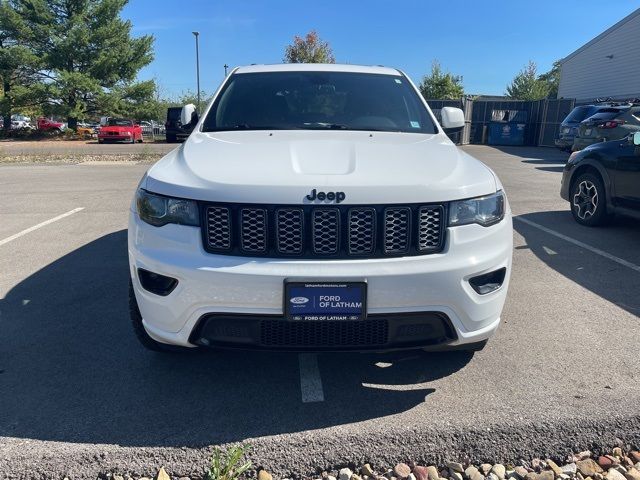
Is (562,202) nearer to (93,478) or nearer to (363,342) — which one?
(363,342)

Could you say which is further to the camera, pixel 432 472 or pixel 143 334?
pixel 143 334

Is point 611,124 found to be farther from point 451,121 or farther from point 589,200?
point 451,121

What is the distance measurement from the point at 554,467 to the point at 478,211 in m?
1.20

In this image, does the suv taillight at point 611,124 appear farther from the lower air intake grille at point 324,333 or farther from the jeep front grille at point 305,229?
the lower air intake grille at point 324,333

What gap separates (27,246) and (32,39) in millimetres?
37355

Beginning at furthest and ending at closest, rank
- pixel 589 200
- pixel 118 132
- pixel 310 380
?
pixel 118 132 → pixel 589 200 → pixel 310 380

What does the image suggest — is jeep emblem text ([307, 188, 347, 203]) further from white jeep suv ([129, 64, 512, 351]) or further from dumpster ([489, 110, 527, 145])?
dumpster ([489, 110, 527, 145])

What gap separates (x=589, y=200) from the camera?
655cm

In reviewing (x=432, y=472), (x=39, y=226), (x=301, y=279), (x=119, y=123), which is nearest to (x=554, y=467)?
(x=432, y=472)

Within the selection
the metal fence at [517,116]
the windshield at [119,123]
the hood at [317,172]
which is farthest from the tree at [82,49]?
the hood at [317,172]

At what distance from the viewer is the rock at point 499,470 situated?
7.32 feet

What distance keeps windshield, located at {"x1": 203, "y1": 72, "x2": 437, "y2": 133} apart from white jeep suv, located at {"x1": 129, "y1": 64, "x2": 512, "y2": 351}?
1.11 meters

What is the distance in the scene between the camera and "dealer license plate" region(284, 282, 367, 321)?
2.30 meters

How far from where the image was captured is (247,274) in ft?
7.50
